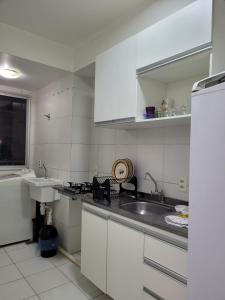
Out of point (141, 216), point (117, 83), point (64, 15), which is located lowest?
point (141, 216)

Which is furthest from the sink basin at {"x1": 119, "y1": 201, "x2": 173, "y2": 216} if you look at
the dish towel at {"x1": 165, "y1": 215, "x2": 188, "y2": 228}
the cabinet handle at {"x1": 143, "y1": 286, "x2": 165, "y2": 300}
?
the cabinet handle at {"x1": 143, "y1": 286, "x2": 165, "y2": 300}

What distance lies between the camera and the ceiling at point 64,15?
1850 millimetres

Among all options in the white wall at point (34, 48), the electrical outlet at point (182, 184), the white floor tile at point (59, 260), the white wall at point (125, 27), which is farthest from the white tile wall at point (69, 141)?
the electrical outlet at point (182, 184)

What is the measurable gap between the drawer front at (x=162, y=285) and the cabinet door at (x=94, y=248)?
16.9 inches

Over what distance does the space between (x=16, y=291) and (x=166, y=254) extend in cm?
143

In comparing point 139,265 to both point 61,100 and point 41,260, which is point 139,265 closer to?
point 41,260

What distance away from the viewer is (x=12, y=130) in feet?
11.4

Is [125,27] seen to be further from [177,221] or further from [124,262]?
[124,262]

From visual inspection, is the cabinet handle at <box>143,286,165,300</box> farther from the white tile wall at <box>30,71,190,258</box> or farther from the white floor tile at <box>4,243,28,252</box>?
the white floor tile at <box>4,243,28,252</box>

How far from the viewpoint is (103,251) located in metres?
1.70

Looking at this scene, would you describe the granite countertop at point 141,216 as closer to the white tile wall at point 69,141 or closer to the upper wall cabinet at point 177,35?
the white tile wall at point 69,141


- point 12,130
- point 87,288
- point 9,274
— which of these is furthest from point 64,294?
point 12,130

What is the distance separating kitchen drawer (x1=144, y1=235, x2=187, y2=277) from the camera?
116 cm

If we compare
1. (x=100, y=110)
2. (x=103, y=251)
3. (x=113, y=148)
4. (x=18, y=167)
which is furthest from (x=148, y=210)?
(x=18, y=167)
